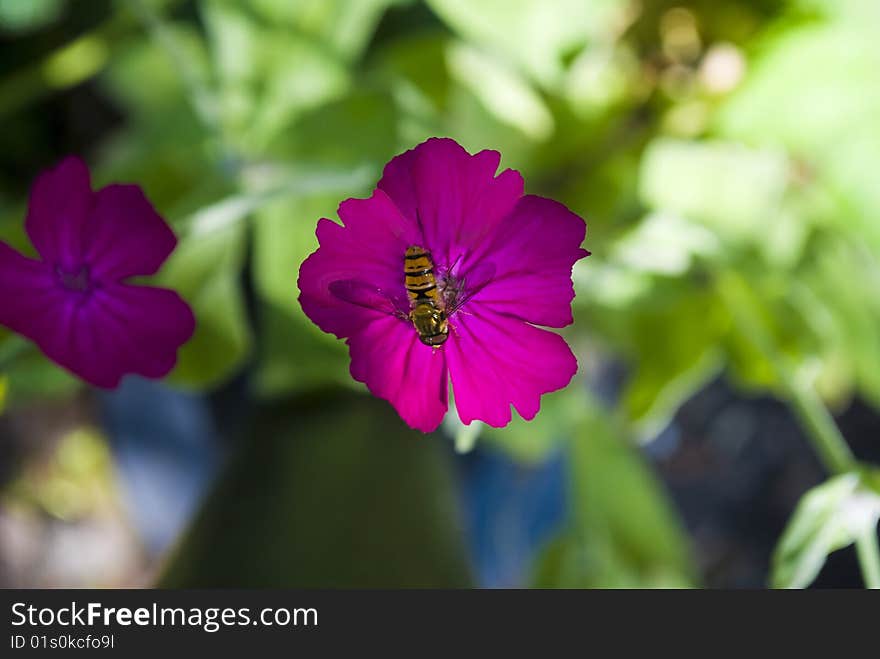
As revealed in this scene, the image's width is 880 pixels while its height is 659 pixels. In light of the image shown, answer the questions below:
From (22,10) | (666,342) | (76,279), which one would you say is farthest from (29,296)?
(666,342)

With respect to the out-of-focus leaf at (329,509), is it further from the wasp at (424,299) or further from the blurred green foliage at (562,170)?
the wasp at (424,299)

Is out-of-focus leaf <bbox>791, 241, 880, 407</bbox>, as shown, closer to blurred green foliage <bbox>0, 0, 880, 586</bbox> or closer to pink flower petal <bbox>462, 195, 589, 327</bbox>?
blurred green foliage <bbox>0, 0, 880, 586</bbox>

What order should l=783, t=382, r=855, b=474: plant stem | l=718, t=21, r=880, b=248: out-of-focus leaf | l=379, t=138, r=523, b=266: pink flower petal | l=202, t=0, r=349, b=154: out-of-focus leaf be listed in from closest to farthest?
l=379, t=138, r=523, b=266: pink flower petal → l=783, t=382, r=855, b=474: plant stem → l=202, t=0, r=349, b=154: out-of-focus leaf → l=718, t=21, r=880, b=248: out-of-focus leaf

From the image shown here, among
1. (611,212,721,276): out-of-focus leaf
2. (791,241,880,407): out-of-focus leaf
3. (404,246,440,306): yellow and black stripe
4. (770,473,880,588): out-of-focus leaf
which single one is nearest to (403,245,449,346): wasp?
(404,246,440,306): yellow and black stripe

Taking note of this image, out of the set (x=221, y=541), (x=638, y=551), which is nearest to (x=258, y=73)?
(x=221, y=541)

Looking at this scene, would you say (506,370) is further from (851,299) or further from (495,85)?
(851,299)

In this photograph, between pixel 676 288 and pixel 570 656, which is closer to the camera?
pixel 570 656

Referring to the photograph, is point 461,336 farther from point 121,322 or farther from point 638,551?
point 638,551
